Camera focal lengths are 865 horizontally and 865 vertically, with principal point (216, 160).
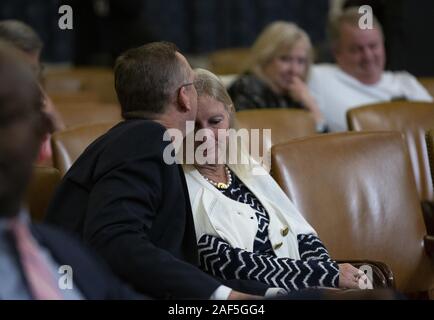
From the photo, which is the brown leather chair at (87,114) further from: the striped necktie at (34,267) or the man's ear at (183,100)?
the striped necktie at (34,267)

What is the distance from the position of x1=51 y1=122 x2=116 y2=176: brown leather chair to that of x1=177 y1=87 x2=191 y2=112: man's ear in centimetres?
67

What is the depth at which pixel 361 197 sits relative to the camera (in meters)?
2.73

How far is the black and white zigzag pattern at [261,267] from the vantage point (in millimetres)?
2213

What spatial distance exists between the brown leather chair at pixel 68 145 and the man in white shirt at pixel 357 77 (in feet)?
5.90

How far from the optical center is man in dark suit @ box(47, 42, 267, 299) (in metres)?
1.83

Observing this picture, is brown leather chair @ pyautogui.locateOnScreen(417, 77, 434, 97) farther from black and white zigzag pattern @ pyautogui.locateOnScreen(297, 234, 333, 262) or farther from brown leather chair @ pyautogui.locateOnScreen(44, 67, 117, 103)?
black and white zigzag pattern @ pyautogui.locateOnScreen(297, 234, 333, 262)

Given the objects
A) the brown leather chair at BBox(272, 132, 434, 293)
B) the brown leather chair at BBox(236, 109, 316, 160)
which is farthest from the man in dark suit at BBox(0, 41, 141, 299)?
the brown leather chair at BBox(236, 109, 316, 160)

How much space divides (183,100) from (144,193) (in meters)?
0.35

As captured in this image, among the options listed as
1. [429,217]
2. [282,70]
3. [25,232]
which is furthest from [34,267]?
[282,70]

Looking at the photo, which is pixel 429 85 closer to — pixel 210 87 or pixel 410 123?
pixel 410 123

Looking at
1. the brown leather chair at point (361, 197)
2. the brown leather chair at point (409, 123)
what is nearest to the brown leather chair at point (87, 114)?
the brown leather chair at point (409, 123)

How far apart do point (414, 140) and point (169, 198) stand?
1663mm

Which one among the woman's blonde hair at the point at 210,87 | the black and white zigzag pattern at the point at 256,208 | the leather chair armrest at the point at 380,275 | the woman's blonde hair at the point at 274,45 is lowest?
the leather chair armrest at the point at 380,275
